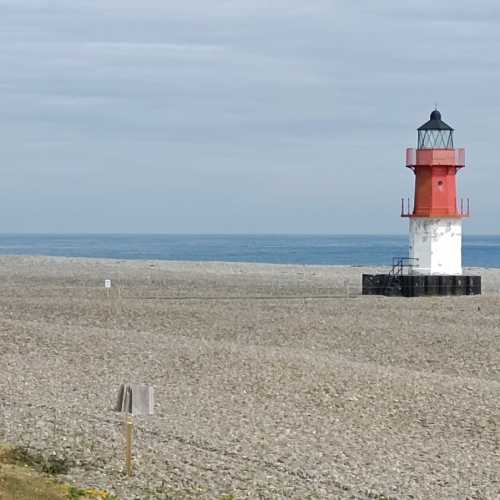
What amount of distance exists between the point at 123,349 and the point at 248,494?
9.52 metres

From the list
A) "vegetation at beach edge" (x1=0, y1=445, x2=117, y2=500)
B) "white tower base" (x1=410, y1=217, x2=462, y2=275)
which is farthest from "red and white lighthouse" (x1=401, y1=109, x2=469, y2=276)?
"vegetation at beach edge" (x1=0, y1=445, x2=117, y2=500)

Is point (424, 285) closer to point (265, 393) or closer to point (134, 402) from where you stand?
point (265, 393)

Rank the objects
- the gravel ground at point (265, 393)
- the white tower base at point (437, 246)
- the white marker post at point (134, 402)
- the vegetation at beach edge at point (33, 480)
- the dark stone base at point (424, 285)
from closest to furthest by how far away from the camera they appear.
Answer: the vegetation at beach edge at point (33, 480), the white marker post at point (134, 402), the gravel ground at point (265, 393), the dark stone base at point (424, 285), the white tower base at point (437, 246)

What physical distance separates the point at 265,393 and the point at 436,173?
1867 cm

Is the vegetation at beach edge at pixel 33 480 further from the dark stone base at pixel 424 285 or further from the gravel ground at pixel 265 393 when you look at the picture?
the dark stone base at pixel 424 285

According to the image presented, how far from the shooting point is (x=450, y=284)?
110 ft

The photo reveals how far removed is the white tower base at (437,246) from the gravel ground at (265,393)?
8.85 feet

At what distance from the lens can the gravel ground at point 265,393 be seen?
464 inches

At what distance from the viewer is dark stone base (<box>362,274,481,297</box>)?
33.3 m

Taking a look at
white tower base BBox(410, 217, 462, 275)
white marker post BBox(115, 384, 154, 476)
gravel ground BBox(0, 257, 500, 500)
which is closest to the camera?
white marker post BBox(115, 384, 154, 476)

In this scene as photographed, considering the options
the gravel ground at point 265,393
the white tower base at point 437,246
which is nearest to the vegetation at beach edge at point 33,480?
the gravel ground at point 265,393

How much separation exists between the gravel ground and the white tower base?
2.70 metres

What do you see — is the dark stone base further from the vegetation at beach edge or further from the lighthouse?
the vegetation at beach edge

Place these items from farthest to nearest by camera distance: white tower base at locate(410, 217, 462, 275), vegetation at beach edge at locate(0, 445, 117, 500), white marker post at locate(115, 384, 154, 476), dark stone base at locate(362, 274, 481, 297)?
white tower base at locate(410, 217, 462, 275)
dark stone base at locate(362, 274, 481, 297)
white marker post at locate(115, 384, 154, 476)
vegetation at beach edge at locate(0, 445, 117, 500)
